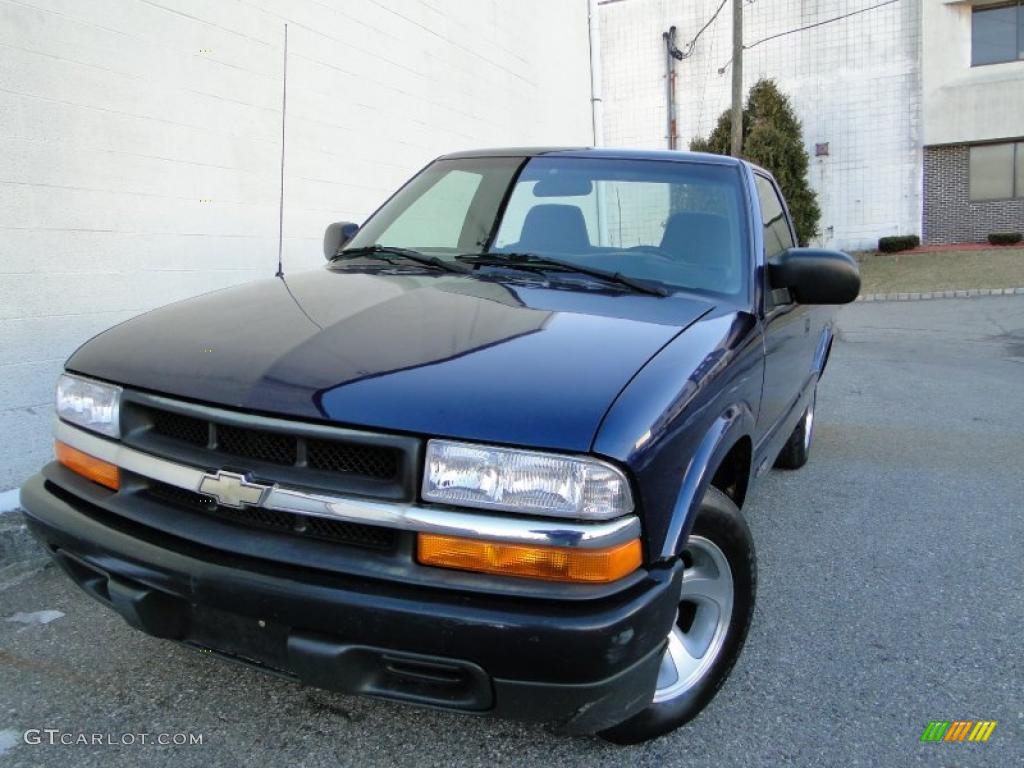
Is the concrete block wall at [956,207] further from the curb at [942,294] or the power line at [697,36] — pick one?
the curb at [942,294]

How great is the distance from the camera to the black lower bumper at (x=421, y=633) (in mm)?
1653

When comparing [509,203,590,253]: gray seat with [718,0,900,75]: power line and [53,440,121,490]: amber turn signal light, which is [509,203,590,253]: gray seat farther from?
[718,0,900,75]: power line

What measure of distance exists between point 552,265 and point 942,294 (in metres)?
15.4

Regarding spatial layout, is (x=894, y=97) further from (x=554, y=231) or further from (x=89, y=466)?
(x=89, y=466)

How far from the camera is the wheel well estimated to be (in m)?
2.61

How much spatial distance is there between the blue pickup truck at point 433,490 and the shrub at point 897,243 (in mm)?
22012

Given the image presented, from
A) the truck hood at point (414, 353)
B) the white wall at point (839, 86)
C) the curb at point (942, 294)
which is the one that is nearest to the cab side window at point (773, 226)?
the truck hood at point (414, 353)

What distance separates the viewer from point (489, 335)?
211 cm

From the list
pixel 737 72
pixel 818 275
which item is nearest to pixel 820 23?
pixel 737 72

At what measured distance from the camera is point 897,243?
22.2 meters

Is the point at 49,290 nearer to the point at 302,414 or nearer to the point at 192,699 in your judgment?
the point at 192,699

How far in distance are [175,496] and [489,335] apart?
877 mm

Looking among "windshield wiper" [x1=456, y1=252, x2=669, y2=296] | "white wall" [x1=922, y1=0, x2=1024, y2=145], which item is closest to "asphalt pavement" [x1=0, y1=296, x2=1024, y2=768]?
"windshield wiper" [x1=456, y1=252, x2=669, y2=296]

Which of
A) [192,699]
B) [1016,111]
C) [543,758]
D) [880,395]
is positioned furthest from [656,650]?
[1016,111]
